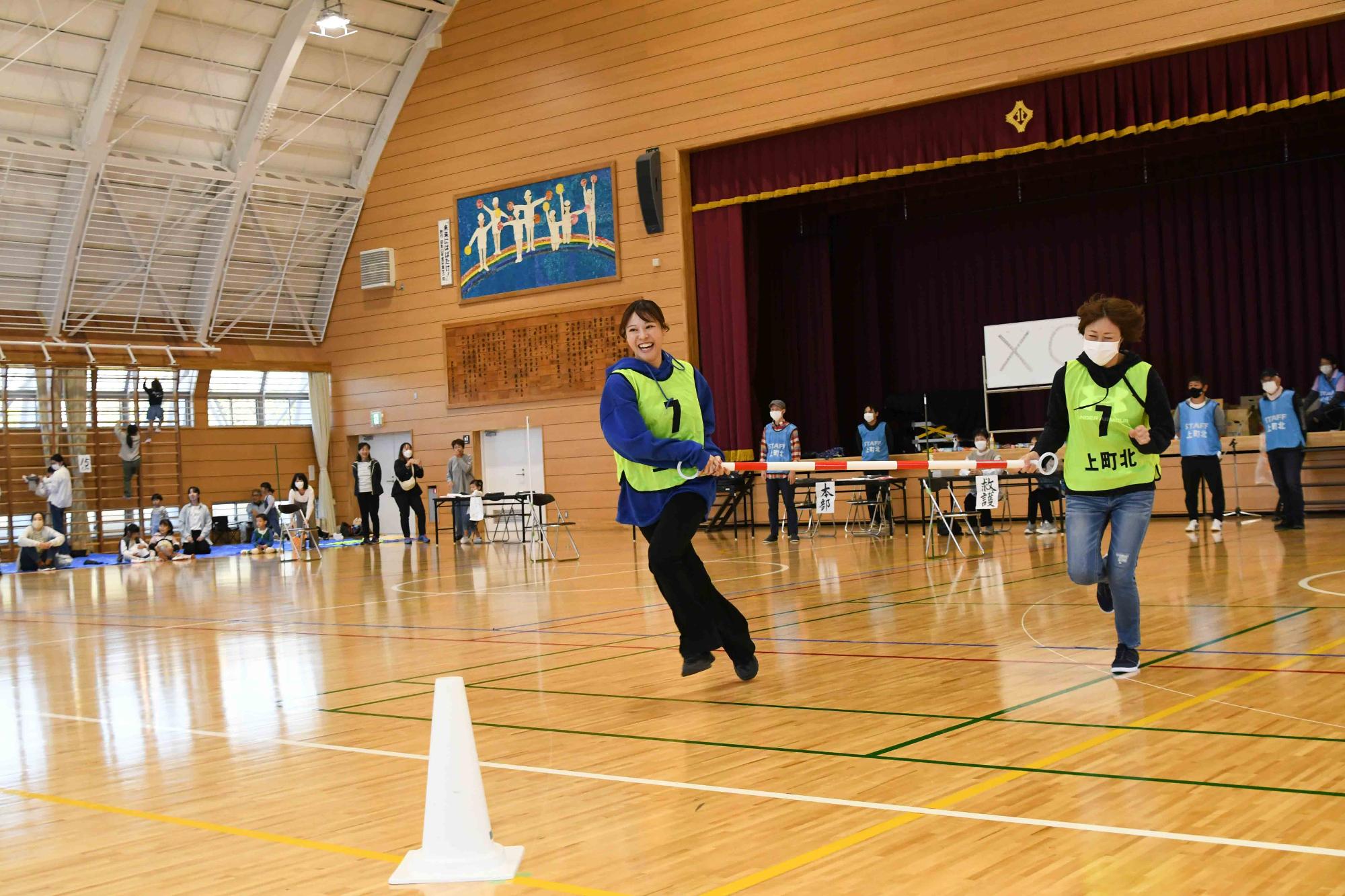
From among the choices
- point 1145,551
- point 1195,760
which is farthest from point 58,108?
point 1195,760

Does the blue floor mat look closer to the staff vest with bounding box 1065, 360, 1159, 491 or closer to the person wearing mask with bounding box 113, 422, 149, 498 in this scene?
the person wearing mask with bounding box 113, 422, 149, 498

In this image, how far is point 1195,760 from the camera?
3.87m

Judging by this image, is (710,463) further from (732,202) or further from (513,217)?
(513,217)

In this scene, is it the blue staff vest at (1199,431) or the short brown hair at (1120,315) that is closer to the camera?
the short brown hair at (1120,315)

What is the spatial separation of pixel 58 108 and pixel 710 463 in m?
19.3

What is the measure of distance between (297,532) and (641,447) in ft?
51.5

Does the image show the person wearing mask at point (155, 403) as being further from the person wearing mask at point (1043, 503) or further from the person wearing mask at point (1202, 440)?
the person wearing mask at point (1202, 440)

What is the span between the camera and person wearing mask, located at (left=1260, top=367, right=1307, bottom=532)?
13.0m

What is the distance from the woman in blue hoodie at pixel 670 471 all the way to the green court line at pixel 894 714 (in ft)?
1.26

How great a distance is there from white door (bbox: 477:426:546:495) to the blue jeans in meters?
17.2

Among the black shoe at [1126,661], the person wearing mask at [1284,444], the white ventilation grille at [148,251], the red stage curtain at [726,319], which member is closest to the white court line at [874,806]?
the black shoe at [1126,661]

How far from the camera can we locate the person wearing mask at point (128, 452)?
23.1 metres

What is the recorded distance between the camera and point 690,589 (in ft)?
18.8

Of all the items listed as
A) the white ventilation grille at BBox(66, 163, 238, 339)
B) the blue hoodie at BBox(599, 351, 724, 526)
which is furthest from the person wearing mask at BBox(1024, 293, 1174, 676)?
the white ventilation grille at BBox(66, 163, 238, 339)
